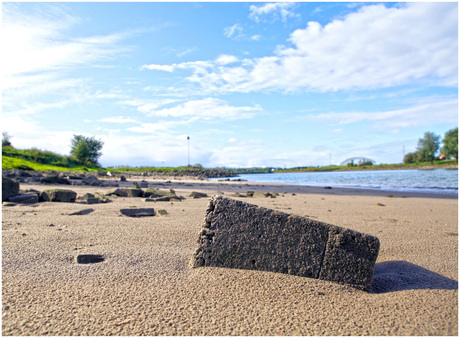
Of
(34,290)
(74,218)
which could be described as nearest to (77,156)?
(74,218)

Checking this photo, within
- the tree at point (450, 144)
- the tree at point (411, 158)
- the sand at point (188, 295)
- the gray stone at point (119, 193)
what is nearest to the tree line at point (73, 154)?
the gray stone at point (119, 193)

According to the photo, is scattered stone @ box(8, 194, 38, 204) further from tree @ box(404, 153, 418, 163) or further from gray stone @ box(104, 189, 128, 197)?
tree @ box(404, 153, 418, 163)

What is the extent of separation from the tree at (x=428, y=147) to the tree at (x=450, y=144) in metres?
6.27

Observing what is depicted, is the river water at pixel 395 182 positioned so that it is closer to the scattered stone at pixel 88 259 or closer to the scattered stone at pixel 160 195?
the scattered stone at pixel 160 195

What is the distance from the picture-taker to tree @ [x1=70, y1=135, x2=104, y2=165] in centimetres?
5181

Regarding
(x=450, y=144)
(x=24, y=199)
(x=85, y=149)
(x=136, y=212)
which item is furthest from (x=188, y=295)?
(x=450, y=144)

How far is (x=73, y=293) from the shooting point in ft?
9.44

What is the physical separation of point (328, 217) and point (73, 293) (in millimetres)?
6233

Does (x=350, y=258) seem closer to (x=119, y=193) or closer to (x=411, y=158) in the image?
(x=119, y=193)

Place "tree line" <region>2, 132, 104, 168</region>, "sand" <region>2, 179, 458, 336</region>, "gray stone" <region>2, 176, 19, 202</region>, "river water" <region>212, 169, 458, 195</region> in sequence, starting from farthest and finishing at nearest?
"tree line" <region>2, 132, 104, 168</region> < "river water" <region>212, 169, 458, 195</region> < "gray stone" <region>2, 176, 19, 202</region> < "sand" <region>2, 179, 458, 336</region>

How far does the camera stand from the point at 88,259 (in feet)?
12.5

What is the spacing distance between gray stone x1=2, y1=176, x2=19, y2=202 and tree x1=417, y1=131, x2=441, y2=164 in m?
105

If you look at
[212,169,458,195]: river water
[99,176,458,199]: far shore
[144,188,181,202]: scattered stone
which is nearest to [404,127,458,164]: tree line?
[212,169,458,195]: river water

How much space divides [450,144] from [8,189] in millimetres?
99632
